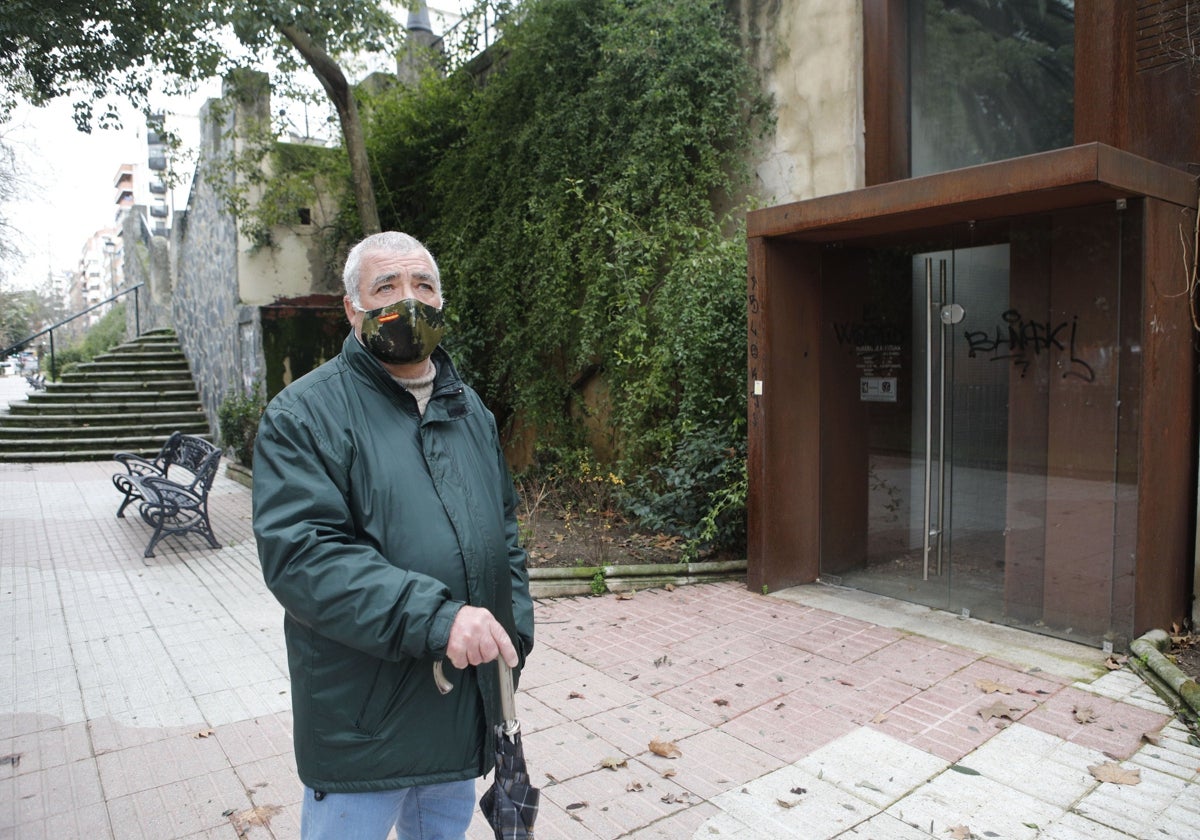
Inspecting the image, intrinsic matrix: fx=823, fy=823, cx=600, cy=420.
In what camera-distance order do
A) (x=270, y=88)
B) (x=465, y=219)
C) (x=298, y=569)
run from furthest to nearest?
(x=270, y=88) → (x=465, y=219) → (x=298, y=569)

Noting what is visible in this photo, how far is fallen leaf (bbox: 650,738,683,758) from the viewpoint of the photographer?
370cm

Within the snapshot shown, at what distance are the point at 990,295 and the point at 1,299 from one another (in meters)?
19.0

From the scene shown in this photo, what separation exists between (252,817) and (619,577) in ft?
11.3

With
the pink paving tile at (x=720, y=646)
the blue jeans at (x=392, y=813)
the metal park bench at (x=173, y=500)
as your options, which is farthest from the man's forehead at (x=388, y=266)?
the metal park bench at (x=173, y=500)

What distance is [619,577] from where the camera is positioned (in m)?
6.32

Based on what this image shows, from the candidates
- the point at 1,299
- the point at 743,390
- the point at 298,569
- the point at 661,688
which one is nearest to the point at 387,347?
the point at 298,569

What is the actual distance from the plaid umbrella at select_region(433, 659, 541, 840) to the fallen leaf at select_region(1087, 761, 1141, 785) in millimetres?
2719

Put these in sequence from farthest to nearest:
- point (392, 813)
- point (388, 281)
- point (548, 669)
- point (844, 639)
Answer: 1. point (844, 639)
2. point (548, 669)
3. point (388, 281)
4. point (392, 813)

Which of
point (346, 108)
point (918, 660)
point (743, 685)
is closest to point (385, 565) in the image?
point (743, 685)

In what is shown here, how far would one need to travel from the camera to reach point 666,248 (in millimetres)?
7945

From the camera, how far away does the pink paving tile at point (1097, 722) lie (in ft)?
12.3

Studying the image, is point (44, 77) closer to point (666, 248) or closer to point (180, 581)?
point (180, 581)

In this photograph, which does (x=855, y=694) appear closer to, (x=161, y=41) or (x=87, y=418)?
(x=161, y=41)

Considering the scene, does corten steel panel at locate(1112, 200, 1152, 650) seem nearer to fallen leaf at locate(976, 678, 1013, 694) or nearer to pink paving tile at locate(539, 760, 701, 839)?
fallen leaf at locate(976, 678, 1013, 694)
